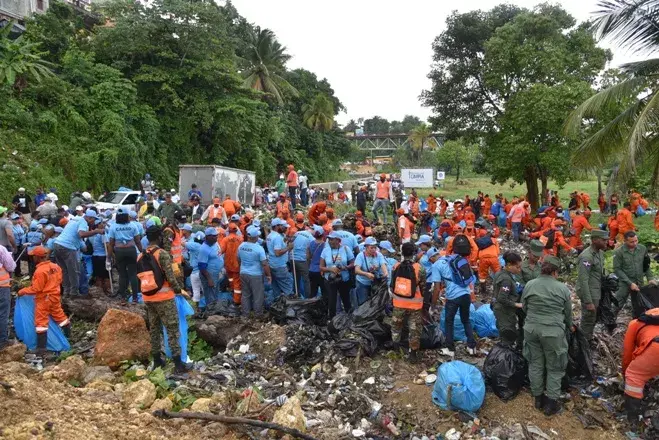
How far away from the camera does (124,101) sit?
20.8 m

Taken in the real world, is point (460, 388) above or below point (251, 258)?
below

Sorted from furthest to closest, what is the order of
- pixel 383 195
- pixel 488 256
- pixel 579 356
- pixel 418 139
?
pixel 418 139 < pixel 383 195 < pixel 488 256 < pixel 579 356

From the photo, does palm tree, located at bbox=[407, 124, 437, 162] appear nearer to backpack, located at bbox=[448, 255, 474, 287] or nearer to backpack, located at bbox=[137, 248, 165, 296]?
backpack, located at bbox=[448, 255, 474, 287]

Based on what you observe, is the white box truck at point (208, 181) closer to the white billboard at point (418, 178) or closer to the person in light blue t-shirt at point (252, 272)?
the person in light blue t-shirt at point (252, 272)

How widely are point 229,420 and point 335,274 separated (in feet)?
11.0

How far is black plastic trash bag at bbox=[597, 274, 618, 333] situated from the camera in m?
6.50

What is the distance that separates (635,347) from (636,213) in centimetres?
1564

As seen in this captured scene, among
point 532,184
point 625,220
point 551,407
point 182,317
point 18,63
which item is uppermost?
point 18,63

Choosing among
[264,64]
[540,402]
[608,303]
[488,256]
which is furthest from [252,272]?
[264,64]

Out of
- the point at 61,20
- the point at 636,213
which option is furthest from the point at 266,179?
the point at 636,213

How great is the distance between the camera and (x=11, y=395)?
4.52 m

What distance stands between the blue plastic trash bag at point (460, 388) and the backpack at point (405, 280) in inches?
43.7

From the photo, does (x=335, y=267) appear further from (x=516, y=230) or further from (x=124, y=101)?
(x=124, y=101)

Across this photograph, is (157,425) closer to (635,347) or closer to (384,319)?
(384,319)
